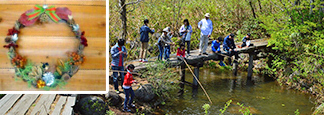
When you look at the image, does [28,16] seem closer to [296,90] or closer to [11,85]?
[11,85]

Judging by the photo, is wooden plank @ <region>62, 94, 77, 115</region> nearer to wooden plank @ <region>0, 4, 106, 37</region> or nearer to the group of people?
the group of people

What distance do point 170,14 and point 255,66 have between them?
4.87 metres

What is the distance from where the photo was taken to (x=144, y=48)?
29.7 feet

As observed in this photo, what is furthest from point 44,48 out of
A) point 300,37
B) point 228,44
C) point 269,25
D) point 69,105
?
point 300,37

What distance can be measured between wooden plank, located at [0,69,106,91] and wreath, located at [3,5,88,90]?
0.16 ft

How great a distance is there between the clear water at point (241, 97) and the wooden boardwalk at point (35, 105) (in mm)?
4369

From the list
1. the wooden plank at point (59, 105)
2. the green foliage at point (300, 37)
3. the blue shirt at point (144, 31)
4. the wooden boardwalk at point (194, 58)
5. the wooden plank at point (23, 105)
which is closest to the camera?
the wooden plank at point (23, 105)

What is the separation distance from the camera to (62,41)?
3.00m

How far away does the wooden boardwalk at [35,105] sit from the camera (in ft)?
15.1

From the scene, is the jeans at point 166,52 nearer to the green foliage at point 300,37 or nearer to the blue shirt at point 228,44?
the blue shirt at point 228,44

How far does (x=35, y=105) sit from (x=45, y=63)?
7.28ft

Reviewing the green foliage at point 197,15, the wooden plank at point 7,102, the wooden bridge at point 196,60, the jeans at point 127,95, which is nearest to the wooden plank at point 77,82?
the wooden plank at point 7,102

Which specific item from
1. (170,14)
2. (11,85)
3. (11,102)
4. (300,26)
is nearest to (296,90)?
(300,26)

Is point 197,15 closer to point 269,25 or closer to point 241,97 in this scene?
point 269,25
